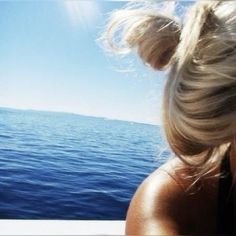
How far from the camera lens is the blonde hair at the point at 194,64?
0.69m

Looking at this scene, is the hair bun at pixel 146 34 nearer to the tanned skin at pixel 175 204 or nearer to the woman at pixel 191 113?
the woman at pixel 191 113

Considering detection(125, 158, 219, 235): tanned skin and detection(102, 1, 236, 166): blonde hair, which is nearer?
detection(102, 1, 236, 166): blonde hair

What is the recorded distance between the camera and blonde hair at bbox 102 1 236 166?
687 mm

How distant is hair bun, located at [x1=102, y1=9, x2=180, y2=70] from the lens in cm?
82

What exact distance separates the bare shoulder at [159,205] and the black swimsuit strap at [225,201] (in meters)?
0.09

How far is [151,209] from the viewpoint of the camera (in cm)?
82

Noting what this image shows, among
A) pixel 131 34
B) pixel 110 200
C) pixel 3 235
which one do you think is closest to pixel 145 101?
pixel 131 34

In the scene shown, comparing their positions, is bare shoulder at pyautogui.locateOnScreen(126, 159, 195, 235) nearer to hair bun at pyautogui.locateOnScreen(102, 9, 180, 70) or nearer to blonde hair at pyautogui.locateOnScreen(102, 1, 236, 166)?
blonde hair at pyautogui.locateOnScreen(102, 1, 236, 166)

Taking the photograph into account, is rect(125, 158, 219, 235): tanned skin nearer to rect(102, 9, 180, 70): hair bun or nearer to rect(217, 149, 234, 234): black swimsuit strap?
rect(217, 149, 234, 234): black swimsuit strap

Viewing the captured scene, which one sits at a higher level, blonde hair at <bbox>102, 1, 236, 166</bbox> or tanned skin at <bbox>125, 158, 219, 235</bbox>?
blonde hair at <bbox>102, 1, 236, 166</bbox>

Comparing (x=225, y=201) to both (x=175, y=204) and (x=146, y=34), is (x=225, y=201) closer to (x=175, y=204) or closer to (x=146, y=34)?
(x=175, y=204)

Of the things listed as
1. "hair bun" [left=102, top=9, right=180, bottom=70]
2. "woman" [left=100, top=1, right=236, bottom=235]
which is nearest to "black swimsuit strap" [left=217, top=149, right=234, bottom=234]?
"woman" [left=100, top=1, right=236, bottom=235]

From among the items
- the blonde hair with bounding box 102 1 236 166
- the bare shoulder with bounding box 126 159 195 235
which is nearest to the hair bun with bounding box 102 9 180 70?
the blonde hair with bounding box 102 1 236 166

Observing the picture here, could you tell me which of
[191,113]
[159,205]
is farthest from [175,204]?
[191,113]
